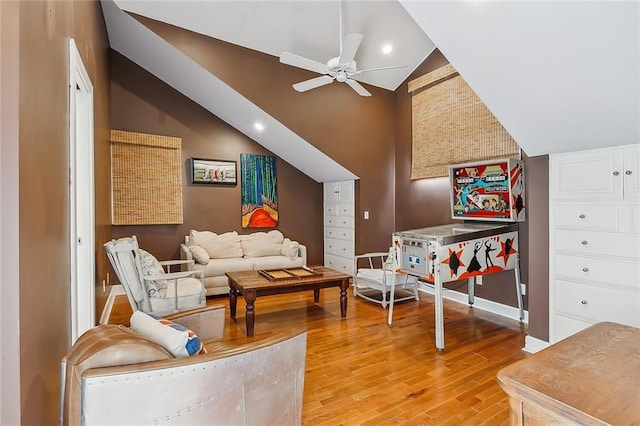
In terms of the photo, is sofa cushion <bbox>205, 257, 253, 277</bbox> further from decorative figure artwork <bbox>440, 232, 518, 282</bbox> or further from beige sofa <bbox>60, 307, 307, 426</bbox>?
beige sofa <bbox>60, 307, 307, 426</bbox>

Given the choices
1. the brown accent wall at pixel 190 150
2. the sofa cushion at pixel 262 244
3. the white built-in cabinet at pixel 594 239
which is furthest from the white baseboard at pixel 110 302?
the white built-in cabinet at pixel 594 239

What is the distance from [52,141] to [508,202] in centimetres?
379

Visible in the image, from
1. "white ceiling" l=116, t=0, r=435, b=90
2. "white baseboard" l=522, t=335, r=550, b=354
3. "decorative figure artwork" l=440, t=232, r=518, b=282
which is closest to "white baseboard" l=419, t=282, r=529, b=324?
"decorative figure artwork" l=440, t=232, r=518, b=282

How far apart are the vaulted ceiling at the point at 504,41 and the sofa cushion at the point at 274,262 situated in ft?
7.25

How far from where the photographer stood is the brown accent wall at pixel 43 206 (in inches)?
42.3

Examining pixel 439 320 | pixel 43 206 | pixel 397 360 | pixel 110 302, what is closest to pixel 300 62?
pixel 43 206

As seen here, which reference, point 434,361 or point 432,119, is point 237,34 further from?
point 434,361

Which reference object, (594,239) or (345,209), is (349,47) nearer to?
(594,239)

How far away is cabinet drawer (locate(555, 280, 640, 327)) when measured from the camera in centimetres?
223

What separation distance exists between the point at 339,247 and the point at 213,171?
2.43m

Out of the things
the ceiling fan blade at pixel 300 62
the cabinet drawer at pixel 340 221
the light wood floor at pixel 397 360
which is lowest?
the light wood floor at pixel 397 360

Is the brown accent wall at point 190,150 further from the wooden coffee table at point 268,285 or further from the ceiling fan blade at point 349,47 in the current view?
the ceiling fan blade at point 349,47

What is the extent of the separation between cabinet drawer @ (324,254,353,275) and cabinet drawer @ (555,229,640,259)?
307 cm

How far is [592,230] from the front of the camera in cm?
242
